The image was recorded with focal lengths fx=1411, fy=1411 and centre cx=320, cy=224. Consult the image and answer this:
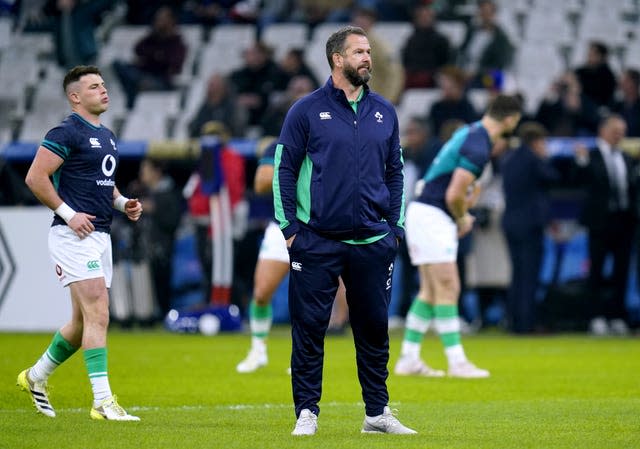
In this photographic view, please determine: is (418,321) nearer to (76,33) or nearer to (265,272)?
(265,272)

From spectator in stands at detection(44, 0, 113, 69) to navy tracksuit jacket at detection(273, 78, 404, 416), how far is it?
16.4 metres

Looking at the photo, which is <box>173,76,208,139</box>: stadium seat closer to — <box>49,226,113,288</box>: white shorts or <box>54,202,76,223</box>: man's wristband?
<box>49,226,113,288</box>: white shorts

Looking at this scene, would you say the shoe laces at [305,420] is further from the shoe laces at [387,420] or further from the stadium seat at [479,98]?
the stadium seat at [479,98]

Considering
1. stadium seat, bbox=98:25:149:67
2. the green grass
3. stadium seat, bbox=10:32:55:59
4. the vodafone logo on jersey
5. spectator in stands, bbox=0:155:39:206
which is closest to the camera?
the green grass

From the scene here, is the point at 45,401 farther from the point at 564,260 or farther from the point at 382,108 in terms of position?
the point at 564,260

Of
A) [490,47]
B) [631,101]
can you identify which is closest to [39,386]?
[631,101]

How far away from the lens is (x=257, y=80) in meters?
23.3

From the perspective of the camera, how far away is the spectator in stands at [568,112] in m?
20.4

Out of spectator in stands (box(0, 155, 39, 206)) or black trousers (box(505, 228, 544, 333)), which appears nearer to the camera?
black trousers (box(505, 228, 544, 333))

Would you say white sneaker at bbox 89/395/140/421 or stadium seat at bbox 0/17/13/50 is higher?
stadium seat at bbox 0/17/13/50

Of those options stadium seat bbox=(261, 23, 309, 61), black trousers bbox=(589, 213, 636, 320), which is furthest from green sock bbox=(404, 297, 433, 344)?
stadium seat bbox=(261, 23, 309, 61)

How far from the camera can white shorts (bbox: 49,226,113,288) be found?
30.6 ft

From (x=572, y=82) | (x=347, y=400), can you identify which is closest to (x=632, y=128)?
(x=572, y=82)

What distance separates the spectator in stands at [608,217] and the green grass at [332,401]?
193 cm
